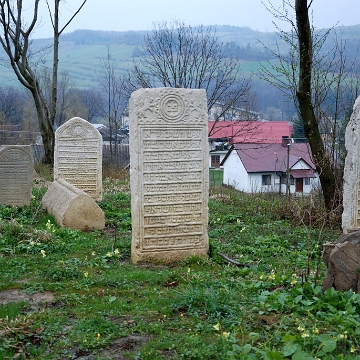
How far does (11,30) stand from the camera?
22.0 meters

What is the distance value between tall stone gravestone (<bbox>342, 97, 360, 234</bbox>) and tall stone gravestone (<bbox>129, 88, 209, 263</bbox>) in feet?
9.18

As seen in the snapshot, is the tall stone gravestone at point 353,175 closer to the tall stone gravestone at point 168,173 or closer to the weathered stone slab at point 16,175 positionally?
the tall stone gravestone at point 168,173

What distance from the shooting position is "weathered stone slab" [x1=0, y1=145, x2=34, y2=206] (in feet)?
40.1

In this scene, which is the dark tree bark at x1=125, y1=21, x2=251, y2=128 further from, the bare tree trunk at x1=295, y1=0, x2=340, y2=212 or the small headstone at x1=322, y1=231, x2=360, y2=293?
the small headstone at x1=322, y1=231, x2=360, y2=293

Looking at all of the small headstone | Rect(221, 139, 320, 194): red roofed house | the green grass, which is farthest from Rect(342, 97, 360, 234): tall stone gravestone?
Rect(221, 139, 320, 194): red roofed house

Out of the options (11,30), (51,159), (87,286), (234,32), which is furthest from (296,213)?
(234,32)

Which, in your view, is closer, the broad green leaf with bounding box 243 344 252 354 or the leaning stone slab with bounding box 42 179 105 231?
the broad green leaf with bounding box 243 344 252 354

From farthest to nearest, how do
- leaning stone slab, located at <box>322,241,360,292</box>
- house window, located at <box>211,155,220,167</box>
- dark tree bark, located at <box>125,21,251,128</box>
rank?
house window, located at <box>211,155,220,167</box> → dark tree bark, located at <box>125,21,251,128</box> → leaning stone slab, located at <box>322,241,360,292</box>

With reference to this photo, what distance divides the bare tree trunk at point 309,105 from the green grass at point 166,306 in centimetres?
360

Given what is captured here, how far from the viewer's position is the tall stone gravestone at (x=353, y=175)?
8.98 meters

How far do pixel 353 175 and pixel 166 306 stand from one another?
499cm

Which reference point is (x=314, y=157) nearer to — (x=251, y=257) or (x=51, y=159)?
(x=251, y=257)

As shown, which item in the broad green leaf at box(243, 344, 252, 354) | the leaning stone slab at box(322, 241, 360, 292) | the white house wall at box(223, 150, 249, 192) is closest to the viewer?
the broad green leaf at box(243, 344, 252, 354)

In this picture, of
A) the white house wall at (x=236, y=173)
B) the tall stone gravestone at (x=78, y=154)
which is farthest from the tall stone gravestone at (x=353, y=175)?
the white house wall at (x=236, y=173)
